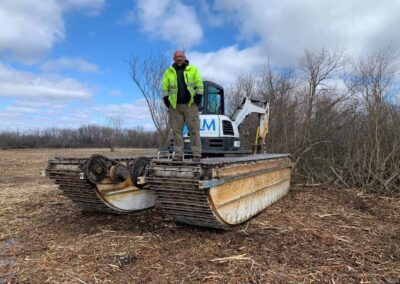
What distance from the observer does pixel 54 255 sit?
5238 millimetres

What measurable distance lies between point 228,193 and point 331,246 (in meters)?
1.67

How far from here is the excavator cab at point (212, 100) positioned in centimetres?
813

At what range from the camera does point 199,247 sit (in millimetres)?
5461

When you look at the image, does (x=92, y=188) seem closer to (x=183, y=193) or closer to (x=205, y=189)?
(x=183, y=193)

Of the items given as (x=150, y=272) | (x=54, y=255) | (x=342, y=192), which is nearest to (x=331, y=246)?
(x=150, y=272)

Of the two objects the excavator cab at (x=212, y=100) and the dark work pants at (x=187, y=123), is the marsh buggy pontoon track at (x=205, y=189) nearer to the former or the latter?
the dark work pants at (x=187, y=123)

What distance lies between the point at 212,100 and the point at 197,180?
11.2 ft

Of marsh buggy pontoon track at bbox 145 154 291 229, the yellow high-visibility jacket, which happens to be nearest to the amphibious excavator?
marsh buggy pontoon track at bbox 145 154 291 229

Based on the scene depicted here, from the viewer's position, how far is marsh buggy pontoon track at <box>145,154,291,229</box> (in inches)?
212

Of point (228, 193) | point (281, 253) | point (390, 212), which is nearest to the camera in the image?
point (281, 253)

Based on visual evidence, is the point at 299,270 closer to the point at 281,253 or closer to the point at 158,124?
the point at 281,253

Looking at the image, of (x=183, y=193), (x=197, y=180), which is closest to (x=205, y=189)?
(x=197, y=180)

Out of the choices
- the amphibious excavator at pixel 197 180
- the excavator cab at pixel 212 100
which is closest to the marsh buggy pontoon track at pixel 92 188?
the amphibious excavator at pixel 197 180

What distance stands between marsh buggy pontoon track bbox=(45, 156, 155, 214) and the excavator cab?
1.88 meters
